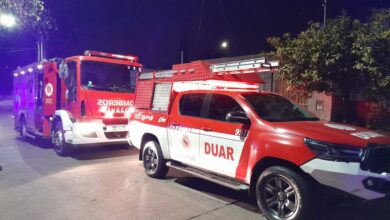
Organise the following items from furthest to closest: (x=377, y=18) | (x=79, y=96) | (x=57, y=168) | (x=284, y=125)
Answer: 1. (x=79, y=96)
2. (x=57, y=168)
3. (x=377, y=18)
4. (x=284, y=125)

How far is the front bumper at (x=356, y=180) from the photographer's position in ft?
12.7

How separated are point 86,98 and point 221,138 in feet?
15.8

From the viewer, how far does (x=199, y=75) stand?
6.36 m

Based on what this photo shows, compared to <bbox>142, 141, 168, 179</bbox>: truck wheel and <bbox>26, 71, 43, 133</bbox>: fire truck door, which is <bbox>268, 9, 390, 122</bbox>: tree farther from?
<bbox>26, 71, 43, 133</bbox>: fire truck door

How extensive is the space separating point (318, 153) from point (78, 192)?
4.15 metres

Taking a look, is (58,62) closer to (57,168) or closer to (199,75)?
(57,168)

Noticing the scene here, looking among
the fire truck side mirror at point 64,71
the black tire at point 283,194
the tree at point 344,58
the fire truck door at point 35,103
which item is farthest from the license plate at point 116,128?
the black tire at point 283,194

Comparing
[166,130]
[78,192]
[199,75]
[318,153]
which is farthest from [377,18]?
[78,192]

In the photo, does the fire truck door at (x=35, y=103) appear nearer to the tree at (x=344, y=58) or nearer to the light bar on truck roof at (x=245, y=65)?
the light bar on truck roof at (x=245, y=65)

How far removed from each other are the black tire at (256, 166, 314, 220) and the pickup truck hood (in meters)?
0.53

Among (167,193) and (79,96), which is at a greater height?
(79,96)

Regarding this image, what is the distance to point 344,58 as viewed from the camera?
6.78 meters

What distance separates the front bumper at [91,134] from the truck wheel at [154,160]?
225 cm

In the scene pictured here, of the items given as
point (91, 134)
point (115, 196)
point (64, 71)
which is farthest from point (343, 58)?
point (64, 71)
